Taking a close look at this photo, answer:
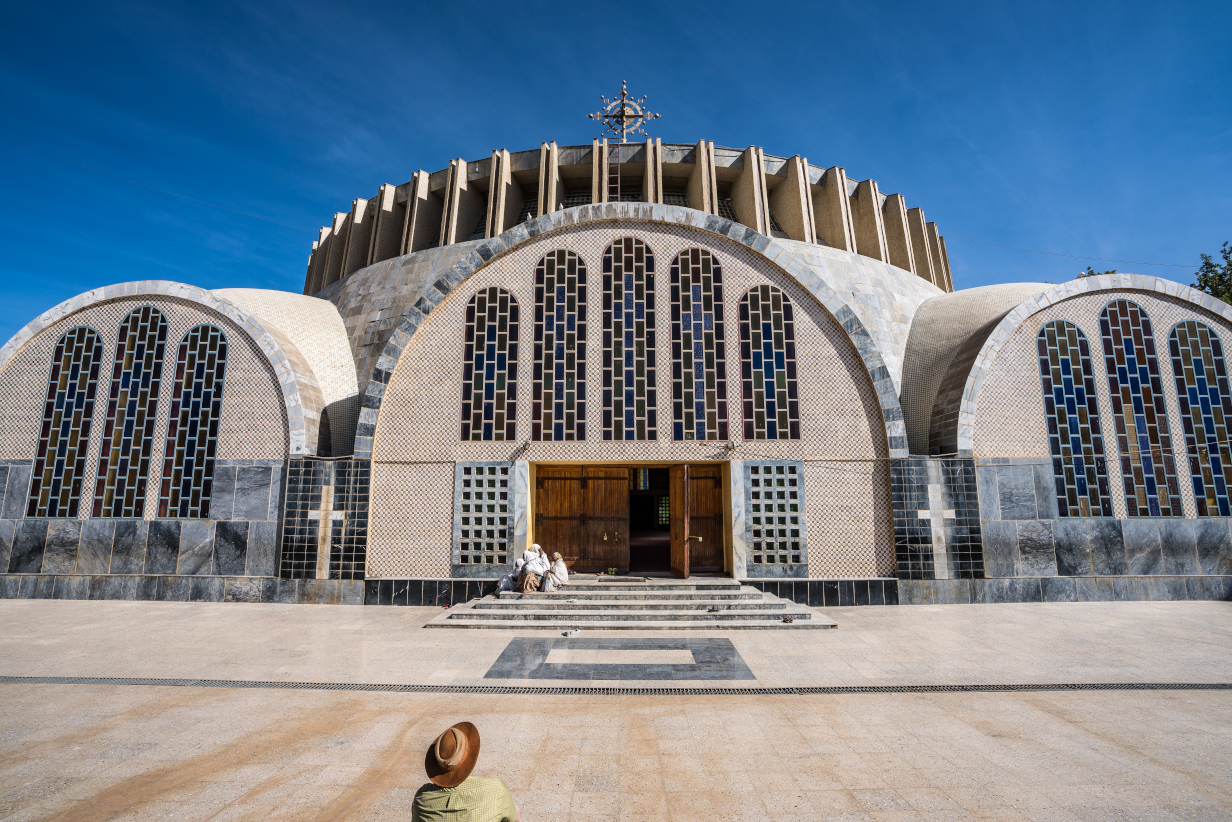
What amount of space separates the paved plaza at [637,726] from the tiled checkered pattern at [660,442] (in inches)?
108

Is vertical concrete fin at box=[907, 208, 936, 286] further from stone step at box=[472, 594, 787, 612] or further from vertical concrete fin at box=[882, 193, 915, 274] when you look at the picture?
stone step at box=[472, 594, 787, 612]

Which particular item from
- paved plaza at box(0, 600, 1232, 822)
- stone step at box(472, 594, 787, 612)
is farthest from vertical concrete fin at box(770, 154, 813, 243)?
paved plaza at box(0, 600, 1232, 822)

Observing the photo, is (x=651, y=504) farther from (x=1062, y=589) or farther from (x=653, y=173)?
(x=1062, y=589)

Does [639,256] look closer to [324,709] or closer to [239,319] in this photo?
[239,319]

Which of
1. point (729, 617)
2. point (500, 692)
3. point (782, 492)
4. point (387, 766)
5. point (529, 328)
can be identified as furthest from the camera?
point (529, 328)

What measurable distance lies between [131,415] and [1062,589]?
20479 millimetres

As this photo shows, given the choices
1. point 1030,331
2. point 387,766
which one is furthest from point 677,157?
point 387,766

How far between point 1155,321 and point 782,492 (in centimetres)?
953

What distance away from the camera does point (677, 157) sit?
763 inches

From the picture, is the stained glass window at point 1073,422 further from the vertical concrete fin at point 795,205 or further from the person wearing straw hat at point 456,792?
the person wearing straw hat at point 456,792

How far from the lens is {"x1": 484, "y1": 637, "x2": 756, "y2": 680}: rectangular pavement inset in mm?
7594

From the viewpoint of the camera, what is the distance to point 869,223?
67.1ft

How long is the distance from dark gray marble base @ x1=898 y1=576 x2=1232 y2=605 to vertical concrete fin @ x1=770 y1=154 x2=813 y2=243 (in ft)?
36.3

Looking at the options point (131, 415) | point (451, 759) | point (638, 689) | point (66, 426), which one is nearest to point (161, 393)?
point (131, 415)
